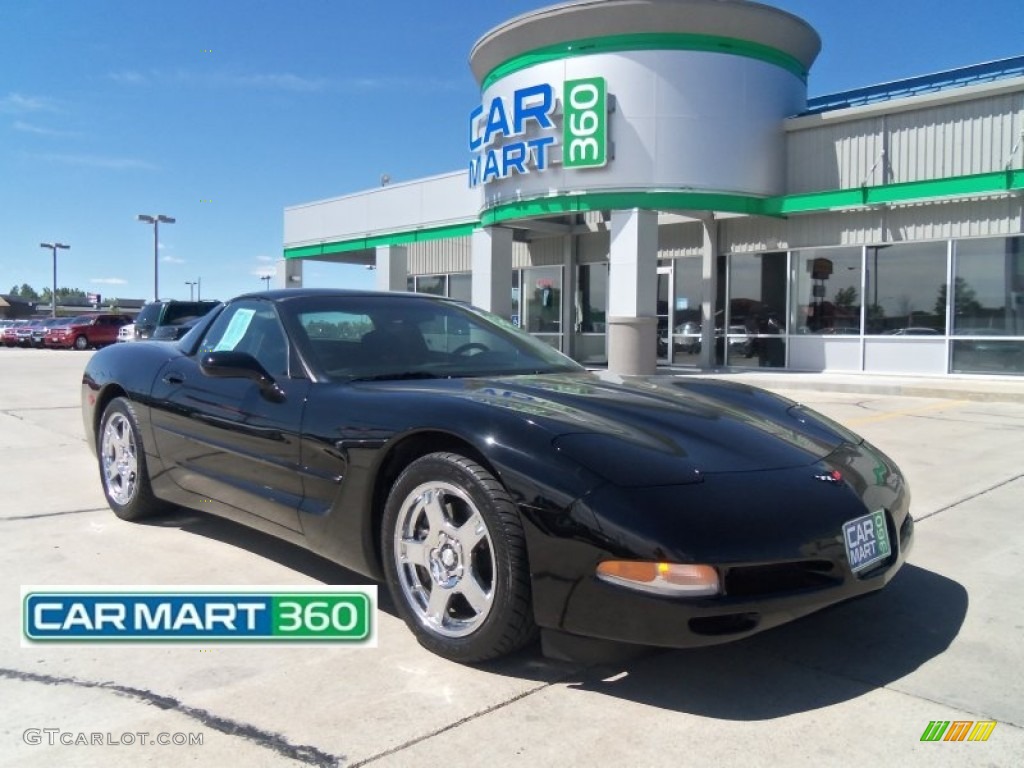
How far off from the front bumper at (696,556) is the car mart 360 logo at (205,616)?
100 cm

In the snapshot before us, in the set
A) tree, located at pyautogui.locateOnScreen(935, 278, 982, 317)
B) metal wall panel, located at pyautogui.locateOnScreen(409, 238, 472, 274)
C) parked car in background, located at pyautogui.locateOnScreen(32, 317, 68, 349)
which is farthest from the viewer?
parked car in background, located at pyautogui.locateOnScreen(32, 317, 68, 349)

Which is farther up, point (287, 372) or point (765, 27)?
point (765, 27)

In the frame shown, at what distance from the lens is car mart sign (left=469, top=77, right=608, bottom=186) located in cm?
1577

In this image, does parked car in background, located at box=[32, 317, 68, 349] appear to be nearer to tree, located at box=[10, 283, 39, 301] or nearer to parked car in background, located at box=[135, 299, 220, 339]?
parked car in background, located at box=[135, 299, 220, 339]

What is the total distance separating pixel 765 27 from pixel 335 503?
50.8 ft

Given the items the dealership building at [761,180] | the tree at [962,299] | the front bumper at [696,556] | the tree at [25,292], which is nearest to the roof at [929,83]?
the dealership building at [761,180]

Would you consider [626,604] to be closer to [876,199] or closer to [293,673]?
[293,673]

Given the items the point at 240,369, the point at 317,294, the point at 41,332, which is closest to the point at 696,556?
the point at 240,369

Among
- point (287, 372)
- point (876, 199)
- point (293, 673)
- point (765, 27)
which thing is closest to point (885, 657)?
point (293, 673)

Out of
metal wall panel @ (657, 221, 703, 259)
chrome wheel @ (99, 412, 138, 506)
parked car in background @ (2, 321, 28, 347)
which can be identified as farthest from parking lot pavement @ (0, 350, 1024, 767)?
parked car in background @ (2, 321, 28, 347)

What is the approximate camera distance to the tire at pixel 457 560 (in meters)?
2.68

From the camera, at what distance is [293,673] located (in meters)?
2.88

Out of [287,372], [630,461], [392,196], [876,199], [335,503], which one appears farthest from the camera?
[392,196]

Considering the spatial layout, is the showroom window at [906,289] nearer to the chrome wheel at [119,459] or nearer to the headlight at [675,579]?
the chrome wheel at [119,459]
